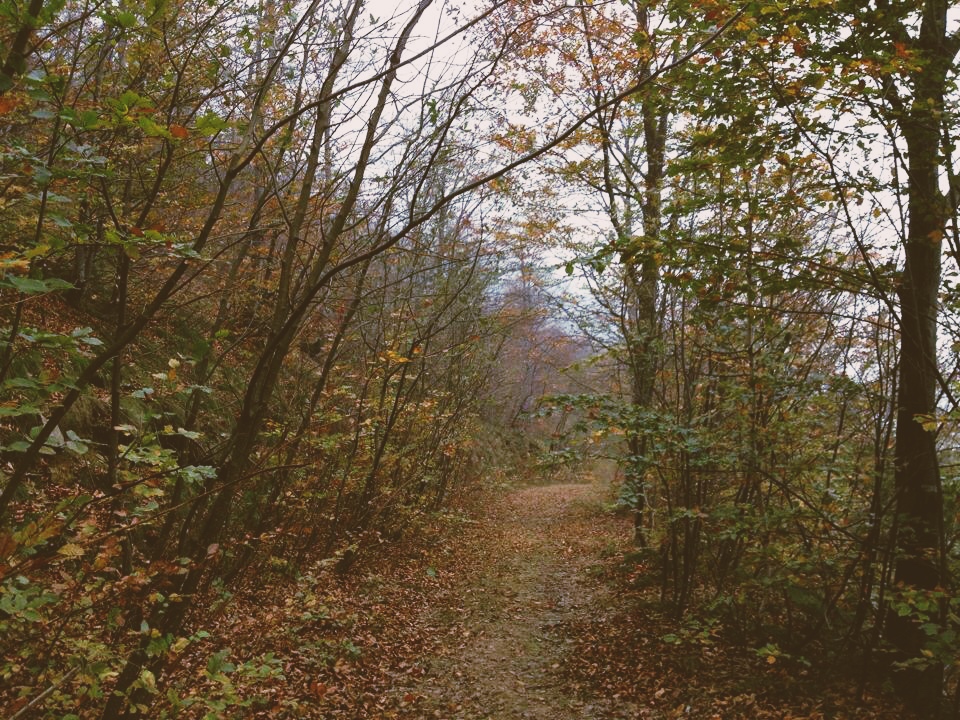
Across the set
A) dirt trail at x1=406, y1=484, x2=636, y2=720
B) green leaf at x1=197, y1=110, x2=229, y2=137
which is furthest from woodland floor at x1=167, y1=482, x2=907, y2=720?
green leaf at x1=197, y1=110, x2=229, y2=137

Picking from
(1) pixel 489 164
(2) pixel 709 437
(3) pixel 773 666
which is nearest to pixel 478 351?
(1) pixel 489 164

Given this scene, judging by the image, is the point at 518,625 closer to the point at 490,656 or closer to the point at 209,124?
the point at 490,656

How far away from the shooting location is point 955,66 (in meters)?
4.45

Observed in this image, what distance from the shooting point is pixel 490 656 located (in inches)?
285

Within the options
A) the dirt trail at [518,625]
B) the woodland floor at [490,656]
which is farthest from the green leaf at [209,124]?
the dirt trail at [518,625]

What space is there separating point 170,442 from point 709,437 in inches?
292

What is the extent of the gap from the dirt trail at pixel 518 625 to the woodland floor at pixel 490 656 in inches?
0.9

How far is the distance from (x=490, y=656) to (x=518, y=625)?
3.46 ft

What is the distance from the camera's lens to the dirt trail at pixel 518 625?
19.9 ft

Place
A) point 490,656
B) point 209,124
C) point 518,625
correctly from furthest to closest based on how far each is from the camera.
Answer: point 518,625 → point 490,656 → point 209,124

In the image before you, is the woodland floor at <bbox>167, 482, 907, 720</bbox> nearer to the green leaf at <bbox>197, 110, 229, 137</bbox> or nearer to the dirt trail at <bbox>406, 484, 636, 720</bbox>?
the dirt trail at <bbox>406, 484, 636, 720</bbox>

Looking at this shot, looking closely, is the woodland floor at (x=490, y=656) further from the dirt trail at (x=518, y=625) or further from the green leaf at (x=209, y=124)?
the green leaf at (x=209, y=124)

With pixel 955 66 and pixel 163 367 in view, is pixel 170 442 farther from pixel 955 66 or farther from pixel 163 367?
pixel 955 66

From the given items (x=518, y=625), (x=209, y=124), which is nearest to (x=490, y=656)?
(x=518, y=625)
